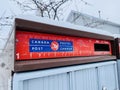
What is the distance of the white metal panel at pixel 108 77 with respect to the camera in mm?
1603

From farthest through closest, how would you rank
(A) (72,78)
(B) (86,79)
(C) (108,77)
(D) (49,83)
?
(C) (108,77)
(B) (86,79)
(A) (72,78)
(D) (49,83)

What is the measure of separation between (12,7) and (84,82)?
2.01m

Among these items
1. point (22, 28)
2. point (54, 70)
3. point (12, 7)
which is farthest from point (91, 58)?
point (12, 7)

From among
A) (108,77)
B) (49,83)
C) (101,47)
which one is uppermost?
(101,47)

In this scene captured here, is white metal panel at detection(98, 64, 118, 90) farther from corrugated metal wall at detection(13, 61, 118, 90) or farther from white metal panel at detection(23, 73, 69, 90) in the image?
white metal panel at detection(23, 73, 69, 90)

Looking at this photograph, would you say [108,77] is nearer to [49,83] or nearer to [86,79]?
[86,79]

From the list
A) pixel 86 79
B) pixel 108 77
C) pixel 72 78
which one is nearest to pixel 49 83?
pixel 72 78

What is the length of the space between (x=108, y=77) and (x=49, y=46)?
0.96m

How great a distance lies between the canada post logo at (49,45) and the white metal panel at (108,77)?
56cm

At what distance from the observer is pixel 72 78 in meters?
1.27

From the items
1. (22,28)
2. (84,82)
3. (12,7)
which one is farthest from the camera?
(12,7)

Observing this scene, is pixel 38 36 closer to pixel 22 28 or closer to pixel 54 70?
Result: pixel 22 28

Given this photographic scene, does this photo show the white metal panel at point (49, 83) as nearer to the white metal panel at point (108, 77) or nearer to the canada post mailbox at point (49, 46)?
the canada post mailbox at point (49, 46)

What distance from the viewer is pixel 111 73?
1.80 metres
